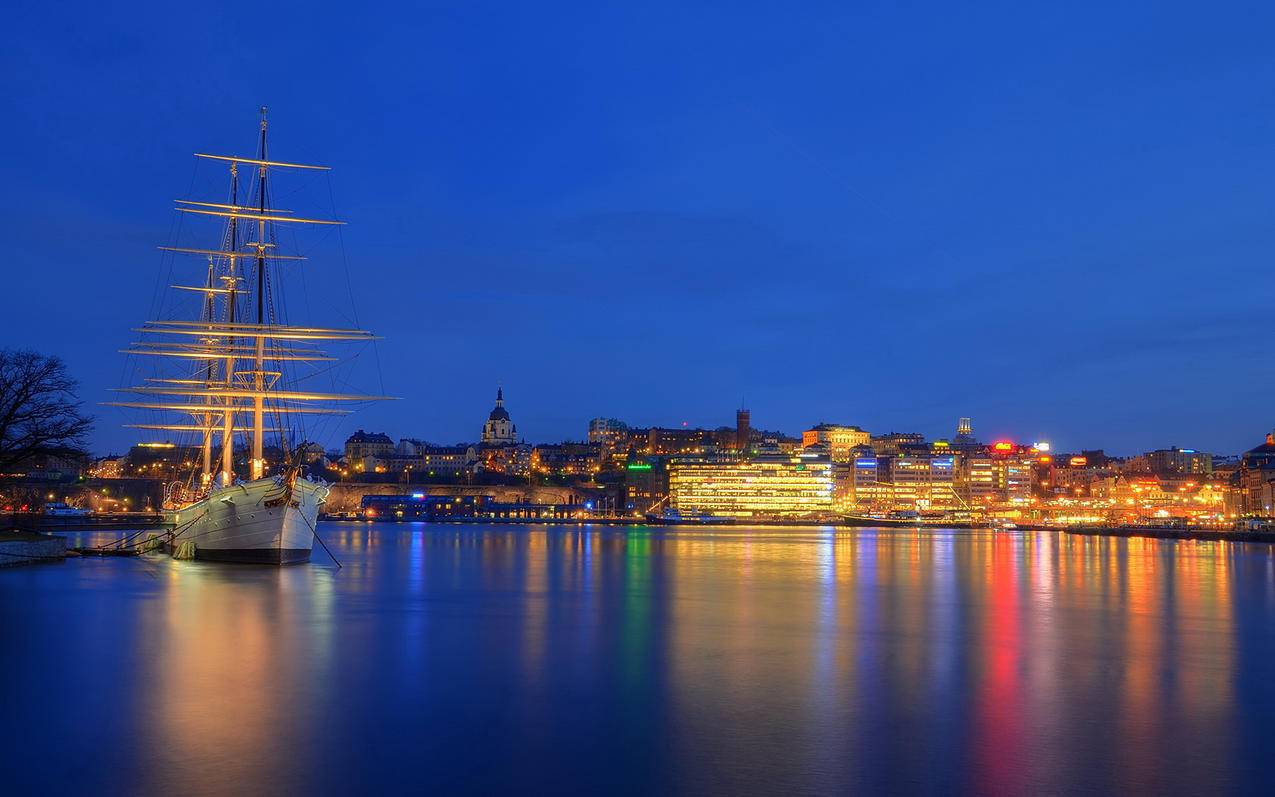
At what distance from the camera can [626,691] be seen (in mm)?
19172

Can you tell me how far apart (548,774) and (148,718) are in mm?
6583

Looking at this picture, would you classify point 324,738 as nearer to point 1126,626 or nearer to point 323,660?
point 323,660

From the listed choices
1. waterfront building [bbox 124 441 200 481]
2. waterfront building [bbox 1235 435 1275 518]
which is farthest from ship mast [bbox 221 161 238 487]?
waterfront building [bbox 1235 435 1275 518]

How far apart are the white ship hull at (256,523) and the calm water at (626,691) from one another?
30.7ft

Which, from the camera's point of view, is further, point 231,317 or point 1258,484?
point 1258,484

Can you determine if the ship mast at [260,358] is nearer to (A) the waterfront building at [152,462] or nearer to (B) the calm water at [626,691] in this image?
(B) the calm water at [626,691]

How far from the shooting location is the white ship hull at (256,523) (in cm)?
4938

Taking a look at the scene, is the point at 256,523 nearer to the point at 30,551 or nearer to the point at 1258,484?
the point at 30,551

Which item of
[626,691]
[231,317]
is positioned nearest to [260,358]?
[231,317]

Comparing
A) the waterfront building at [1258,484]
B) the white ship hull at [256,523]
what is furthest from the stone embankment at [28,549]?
the waterfront building at [1258,484]

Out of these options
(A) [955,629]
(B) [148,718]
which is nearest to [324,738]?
(B) [148,718]

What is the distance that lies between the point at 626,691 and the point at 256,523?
35.2m

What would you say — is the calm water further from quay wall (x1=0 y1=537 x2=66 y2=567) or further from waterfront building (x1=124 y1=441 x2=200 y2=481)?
waterfront building (x1=124 y1=441 x2=200 y2=481)

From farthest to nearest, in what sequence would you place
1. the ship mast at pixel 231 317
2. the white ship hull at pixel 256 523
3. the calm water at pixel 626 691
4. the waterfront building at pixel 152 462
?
the waterfront building at pixel 152 462 < the ship mast at pixel 231 317 < the white ship hull at pixel 256 523 < the calm water at pixel 626 691
